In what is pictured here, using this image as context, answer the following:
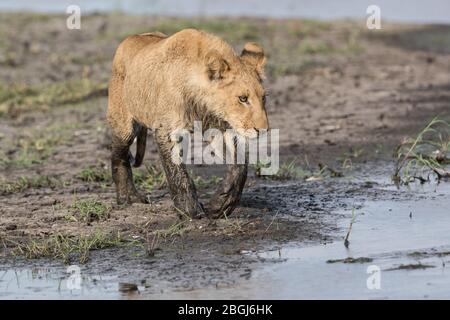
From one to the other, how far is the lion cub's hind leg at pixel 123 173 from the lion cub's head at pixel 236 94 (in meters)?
1.48

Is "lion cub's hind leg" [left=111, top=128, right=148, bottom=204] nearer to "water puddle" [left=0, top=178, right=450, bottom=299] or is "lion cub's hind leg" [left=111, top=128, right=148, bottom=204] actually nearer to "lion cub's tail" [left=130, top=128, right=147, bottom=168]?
"lion cub's tail" [left=130, top=128, right=147, bottom=168]

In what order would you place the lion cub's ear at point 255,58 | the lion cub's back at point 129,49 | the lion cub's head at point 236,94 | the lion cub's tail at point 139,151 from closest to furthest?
the lion cub's head at point 236,94, the lion cub's ear at point 255,58, the lion cub's back at point 129,49, the lion cub's tail at point 139,151

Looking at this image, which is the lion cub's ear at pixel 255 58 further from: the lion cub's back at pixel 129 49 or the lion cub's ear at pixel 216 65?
the lion cub's back at pixel 129 49

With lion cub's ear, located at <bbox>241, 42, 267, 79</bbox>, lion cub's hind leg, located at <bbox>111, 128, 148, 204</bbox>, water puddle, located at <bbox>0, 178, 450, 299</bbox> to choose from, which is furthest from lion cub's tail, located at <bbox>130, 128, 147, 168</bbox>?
water puddle, located at <bbox>0, 178, 450, 299</bbox>

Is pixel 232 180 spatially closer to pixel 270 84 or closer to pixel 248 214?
pixel 248 214

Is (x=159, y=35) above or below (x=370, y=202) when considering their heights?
above

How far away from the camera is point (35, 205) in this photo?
9.60 m

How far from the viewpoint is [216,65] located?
817cm

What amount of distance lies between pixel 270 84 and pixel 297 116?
188 centimetres

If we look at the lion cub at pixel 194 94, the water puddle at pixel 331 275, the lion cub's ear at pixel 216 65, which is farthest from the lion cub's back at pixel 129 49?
the water puddle at pixel 331 275

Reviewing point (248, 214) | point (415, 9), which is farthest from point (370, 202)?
point (415, 9)

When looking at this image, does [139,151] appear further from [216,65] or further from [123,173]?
[216,65]

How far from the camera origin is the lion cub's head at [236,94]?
804 cm

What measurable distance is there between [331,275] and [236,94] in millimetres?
1617
